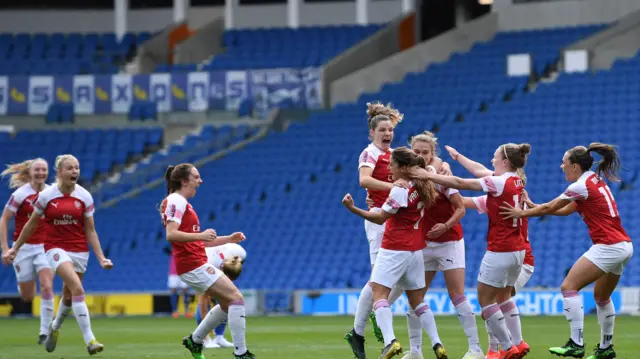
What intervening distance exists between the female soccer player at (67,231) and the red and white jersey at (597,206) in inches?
208

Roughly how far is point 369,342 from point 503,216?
14.7 feet

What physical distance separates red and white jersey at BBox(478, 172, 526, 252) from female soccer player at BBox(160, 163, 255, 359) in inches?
93.3

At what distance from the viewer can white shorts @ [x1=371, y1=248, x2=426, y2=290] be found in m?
10.8

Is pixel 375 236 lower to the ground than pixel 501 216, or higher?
lower

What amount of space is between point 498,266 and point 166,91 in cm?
2365

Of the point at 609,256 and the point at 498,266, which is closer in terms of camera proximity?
the point at 498,266

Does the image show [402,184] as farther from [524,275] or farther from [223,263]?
[223,263]

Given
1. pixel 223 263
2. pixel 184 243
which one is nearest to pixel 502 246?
pixel 184 243

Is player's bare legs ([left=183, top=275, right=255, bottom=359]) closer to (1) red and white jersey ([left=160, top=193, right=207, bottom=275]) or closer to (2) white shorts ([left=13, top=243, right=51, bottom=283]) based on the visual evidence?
(1) red and white jersey ([left=160, top=193, right=207, bottom=275])

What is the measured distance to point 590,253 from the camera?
11.6m

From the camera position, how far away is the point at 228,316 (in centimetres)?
1123

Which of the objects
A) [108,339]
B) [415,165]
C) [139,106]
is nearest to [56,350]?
[108,339]

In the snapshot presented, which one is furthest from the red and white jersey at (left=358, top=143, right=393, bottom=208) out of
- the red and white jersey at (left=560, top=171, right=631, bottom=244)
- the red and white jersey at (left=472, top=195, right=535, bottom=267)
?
the red and white jersey at (left=560, top=171, right=631, bottom=244)

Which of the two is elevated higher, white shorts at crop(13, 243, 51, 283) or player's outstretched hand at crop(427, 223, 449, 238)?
player's outstretched hand at crop(427, 223, 449, 238)
